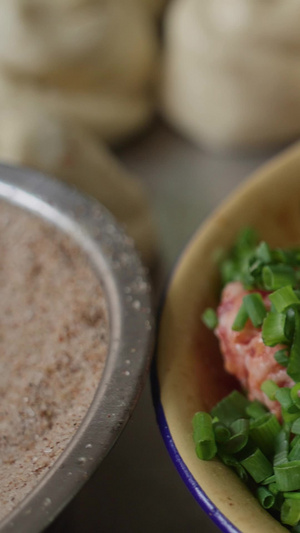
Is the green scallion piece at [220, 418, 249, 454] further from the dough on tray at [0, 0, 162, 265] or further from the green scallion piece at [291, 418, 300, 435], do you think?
the dough on tray at [0, 0, 162, 265]

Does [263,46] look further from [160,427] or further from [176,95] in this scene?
[160,427]

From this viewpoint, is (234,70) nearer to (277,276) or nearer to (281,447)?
(277,276)

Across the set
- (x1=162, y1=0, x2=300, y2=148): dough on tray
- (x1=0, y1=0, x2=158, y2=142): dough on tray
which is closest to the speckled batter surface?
(x1=0, y1=0, x2=158, y2=142): dough on tray

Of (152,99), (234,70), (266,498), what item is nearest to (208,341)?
(266,498)

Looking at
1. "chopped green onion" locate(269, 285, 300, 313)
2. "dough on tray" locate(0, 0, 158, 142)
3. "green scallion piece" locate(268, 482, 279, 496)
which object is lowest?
"green scallion piece" locate(268, 482, 279, 496)

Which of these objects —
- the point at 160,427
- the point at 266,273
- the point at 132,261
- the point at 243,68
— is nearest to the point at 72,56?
the point at 243,68

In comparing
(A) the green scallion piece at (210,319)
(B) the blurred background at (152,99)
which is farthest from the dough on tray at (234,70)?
(A) the green scallion piece at (210,319)
